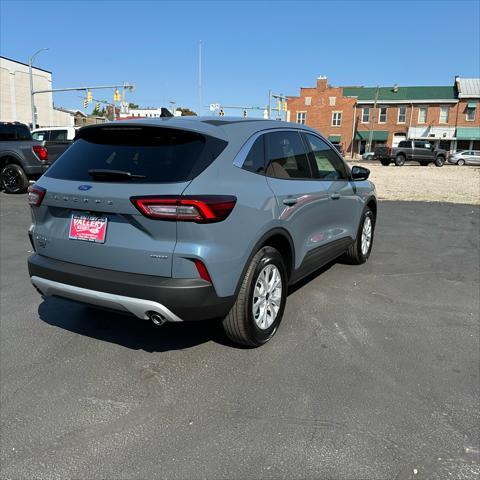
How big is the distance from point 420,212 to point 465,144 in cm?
5032

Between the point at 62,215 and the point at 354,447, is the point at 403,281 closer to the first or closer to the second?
the point at 354,447

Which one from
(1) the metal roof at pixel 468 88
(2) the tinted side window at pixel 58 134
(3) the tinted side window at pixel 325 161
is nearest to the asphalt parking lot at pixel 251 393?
(3) the tinted side window at pixel 325 161

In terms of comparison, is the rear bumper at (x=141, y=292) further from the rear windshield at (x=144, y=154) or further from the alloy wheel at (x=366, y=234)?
Result: the alloy wheel at (x=366, y=234)

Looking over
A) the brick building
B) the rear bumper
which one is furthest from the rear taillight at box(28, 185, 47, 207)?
the brick building

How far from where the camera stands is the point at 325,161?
486cm

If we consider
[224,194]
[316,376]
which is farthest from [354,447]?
[224,194]

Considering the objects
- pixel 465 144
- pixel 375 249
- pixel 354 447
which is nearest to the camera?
pixel 354 447

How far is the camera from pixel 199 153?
3.04 metres

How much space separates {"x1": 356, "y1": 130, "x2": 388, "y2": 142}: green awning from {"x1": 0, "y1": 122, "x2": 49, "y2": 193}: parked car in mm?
50576

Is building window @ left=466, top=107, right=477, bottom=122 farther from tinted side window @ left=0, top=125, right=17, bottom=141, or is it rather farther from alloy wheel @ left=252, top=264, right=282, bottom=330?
alloy wheel @ left=252, top=264, right=282, bottom=330

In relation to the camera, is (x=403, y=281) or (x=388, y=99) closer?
(x=403, y=281)

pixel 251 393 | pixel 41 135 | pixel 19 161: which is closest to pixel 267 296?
pixel 251 393

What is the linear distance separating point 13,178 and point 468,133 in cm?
5282

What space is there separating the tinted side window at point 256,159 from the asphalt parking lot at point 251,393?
55.5 inches
